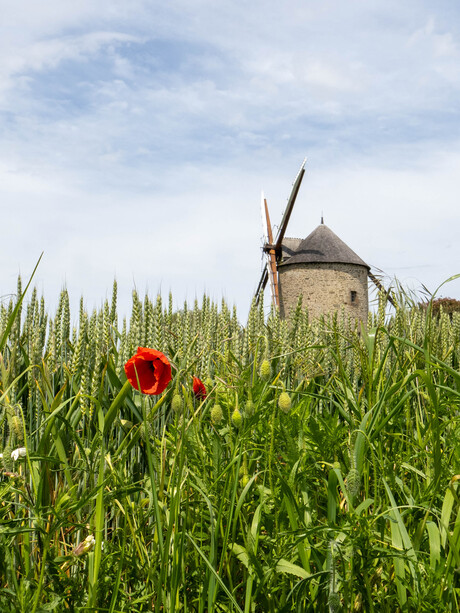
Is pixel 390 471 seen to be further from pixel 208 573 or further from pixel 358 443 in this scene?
pixel 208 573

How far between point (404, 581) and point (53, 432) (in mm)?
995

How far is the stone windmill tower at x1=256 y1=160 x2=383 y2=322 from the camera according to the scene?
24609 mm

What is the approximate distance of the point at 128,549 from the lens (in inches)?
68.1

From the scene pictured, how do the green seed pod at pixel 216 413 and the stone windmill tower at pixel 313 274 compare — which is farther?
the stone windmill tower at pixel 313 274

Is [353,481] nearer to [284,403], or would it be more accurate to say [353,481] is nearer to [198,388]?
[284,403]

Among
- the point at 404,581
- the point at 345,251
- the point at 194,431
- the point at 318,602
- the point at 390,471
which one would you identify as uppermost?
the point at 345,251

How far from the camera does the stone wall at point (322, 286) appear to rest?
80.7ft

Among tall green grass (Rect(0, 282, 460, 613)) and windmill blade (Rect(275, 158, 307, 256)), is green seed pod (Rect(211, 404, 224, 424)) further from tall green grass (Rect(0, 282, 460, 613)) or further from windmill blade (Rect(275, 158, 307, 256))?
windmill blade (Rect(275, 158, 307, 256))

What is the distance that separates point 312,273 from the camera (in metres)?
25.0

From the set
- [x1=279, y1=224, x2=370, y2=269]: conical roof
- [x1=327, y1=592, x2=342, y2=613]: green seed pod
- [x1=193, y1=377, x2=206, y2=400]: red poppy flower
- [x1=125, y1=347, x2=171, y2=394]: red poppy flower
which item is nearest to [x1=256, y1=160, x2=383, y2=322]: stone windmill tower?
[x1=279, y1=224, x2=370, y2=269]: conical roof

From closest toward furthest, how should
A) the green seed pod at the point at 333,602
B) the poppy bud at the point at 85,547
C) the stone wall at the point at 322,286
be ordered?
the green seed pod at the point at 333,602, the poppy bud at the point at 85,547, the stone wall at the point at 322,286

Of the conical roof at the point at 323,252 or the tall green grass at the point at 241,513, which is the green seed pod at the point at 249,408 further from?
the conical roof at the point at 323,252

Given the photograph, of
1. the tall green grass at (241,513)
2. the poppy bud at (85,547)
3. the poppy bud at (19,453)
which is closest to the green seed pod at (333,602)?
the tall green grass at (241,513)

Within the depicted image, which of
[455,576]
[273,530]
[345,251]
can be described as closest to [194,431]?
[273,530]
